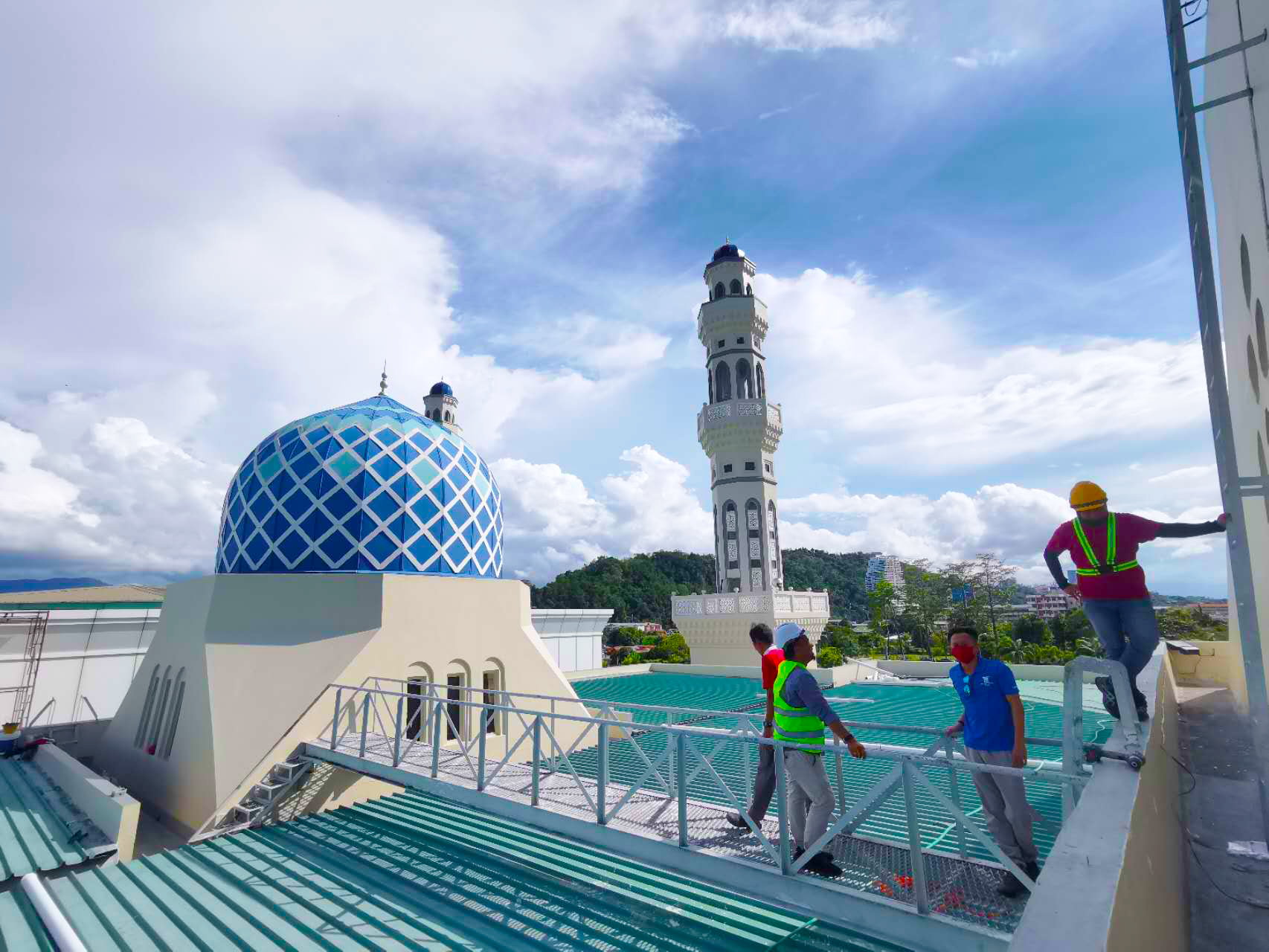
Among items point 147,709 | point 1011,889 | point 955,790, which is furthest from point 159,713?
point 1011,889

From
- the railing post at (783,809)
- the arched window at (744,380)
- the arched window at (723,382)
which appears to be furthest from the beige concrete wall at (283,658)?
the arched window at (744,380)

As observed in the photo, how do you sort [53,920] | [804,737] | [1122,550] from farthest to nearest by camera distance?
1. [804,737]
2. [1122,550]
3. [53,920]

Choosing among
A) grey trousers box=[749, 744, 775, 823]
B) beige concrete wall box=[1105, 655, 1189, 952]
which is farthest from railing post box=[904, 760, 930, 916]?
grey trousers box=[749, 744, 775, 823]

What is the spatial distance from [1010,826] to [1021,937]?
2307mm

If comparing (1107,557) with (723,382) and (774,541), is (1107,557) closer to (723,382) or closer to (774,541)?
(774,541)

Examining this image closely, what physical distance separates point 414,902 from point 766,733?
3612 millimetres

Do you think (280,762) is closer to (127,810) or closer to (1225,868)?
(127,810)

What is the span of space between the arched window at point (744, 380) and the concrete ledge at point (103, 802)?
1070 inches

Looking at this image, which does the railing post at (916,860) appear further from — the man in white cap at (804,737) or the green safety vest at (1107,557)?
the green safety vest at (1107,557)

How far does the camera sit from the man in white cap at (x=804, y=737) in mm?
4262

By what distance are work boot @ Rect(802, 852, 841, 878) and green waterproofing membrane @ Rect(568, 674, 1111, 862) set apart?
21.4 inches

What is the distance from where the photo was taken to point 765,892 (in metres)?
4.40

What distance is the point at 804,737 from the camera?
14.2ft

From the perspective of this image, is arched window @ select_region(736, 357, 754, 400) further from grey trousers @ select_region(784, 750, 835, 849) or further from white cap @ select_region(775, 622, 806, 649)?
grey trousers @ select_region(784, 750, 835, 849)
